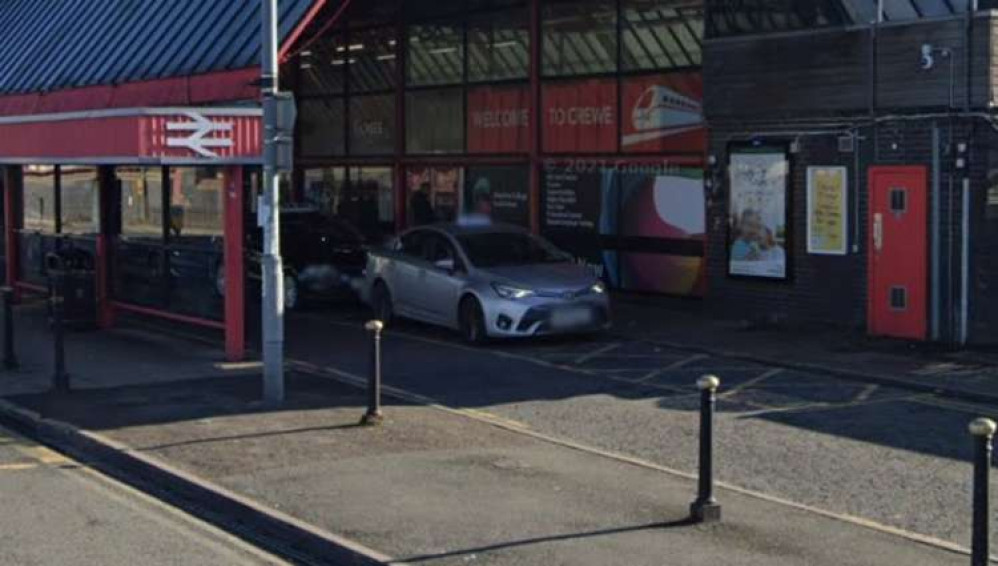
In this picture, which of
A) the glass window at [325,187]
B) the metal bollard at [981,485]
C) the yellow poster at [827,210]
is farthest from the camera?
the glass window at [325,187]

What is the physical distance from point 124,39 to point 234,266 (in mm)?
6268

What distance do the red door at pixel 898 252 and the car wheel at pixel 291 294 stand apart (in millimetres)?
8908

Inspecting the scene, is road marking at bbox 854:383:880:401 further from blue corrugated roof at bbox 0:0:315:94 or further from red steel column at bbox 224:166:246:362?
blue corrugated roof at bbox 0:0:315:94

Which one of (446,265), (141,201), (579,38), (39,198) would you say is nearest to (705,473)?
(446,265)

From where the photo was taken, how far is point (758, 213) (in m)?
17.7

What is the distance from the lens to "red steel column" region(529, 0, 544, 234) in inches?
874

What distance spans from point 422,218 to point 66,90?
7.21 meters

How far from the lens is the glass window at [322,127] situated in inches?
1129

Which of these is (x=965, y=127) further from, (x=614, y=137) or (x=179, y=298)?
(x=179, y=298)

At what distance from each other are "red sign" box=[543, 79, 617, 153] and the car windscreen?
3.85 metres

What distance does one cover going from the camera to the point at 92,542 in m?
7.86

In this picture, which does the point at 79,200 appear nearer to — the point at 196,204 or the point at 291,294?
the point at 291,294

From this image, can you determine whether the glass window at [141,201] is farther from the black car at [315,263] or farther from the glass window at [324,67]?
the glass window at [324,67]

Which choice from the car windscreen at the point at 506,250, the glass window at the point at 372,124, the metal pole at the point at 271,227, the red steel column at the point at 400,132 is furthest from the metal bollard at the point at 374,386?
the glass window at the point at 372,124
